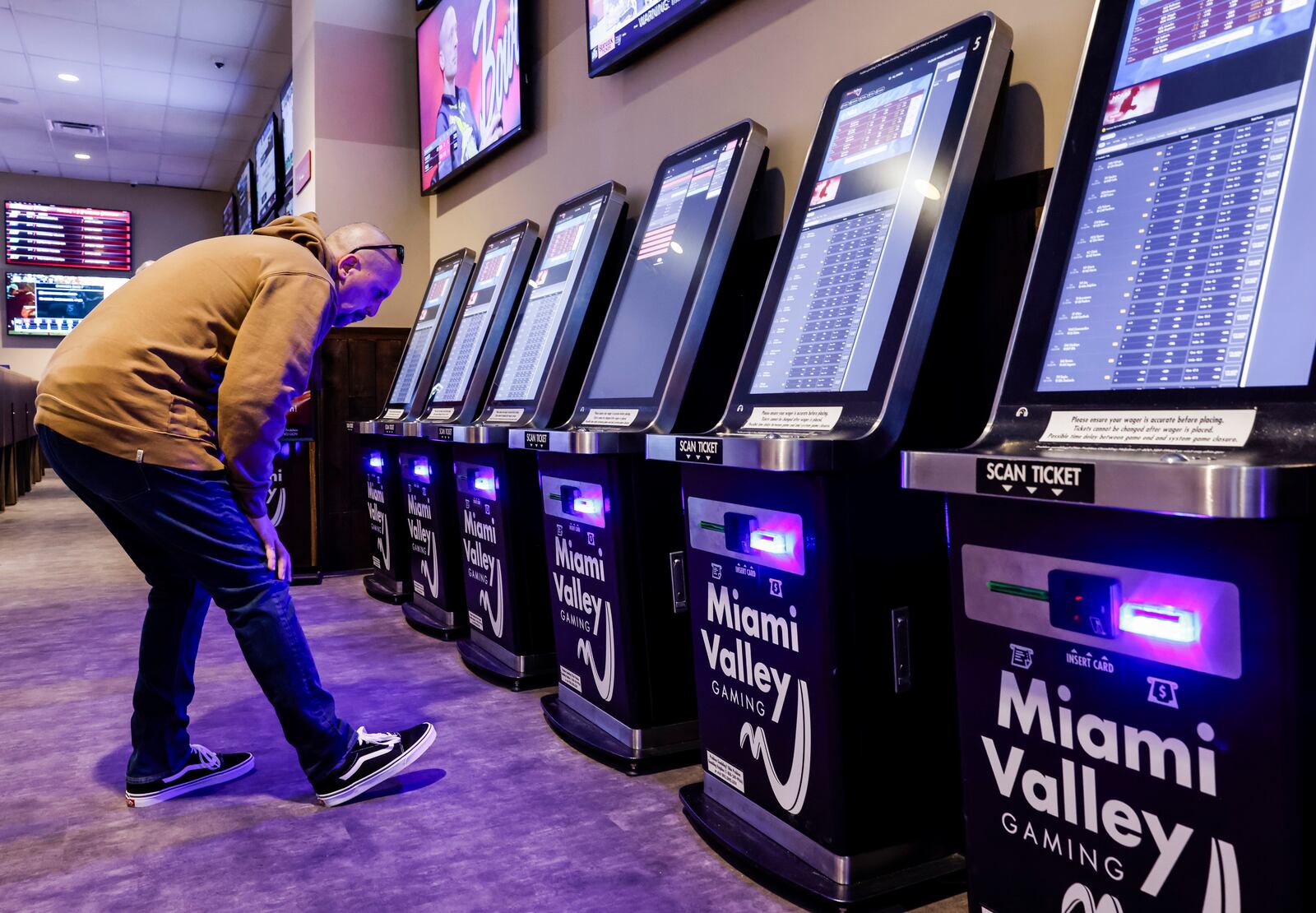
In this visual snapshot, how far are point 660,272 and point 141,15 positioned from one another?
→ 19.3 ft

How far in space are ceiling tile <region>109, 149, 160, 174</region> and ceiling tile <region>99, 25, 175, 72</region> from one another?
2.93 meters

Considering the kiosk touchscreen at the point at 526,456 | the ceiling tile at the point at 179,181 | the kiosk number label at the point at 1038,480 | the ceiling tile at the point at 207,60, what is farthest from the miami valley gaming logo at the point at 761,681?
the ceiling tile at the point at 179,181

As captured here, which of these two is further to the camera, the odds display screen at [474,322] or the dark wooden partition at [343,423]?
the dark wooden partition at [343,423]

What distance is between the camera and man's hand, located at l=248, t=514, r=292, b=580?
2092 millimetres

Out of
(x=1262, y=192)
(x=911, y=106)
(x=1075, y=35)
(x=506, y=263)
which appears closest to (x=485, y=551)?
(x=506, y=263)

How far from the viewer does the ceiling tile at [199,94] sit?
775 cm

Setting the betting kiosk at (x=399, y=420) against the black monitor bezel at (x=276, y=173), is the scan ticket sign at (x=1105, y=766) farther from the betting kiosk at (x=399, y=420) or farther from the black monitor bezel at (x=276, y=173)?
the black monitor bezel at (x=276, y=173)

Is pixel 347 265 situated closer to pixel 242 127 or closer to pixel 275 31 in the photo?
pixel 275 31

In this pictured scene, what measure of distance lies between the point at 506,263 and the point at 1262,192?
305 cm

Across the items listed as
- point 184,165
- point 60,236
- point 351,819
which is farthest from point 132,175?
point 351,819

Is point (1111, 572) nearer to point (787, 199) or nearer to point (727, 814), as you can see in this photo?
point (727, 814)

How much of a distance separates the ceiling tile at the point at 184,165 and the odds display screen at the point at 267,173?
2153 millimetres

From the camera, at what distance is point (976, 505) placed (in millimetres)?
1312

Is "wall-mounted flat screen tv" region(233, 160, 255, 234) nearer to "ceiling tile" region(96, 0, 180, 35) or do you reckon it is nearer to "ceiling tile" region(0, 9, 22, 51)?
"ceiling tile" region(96, 0, 180, 35)
